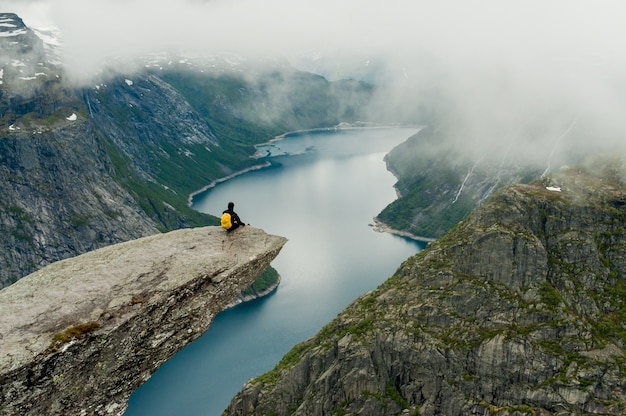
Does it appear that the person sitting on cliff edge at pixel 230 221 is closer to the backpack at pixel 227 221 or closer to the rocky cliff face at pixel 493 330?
the backpack at pixel 227 221

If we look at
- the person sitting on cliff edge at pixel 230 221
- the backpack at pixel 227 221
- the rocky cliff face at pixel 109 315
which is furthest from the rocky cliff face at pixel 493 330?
the rocky cliff face at pixel 109 315

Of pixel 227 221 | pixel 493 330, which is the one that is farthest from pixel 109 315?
pixel 493 330

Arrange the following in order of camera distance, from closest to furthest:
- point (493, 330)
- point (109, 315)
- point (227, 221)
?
1. point (109, 315)
2. point (227, 221)
3. point (493, 330)

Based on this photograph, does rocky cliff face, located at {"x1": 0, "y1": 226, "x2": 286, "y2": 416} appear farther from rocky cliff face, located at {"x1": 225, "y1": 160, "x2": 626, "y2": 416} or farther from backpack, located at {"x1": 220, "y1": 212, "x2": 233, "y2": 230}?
rocky cliff face, located at {"x1": 225, "y1": 160, "x2": 626, "y2": 416}

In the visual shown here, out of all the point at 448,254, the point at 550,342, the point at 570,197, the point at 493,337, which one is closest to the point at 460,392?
the point at 493,337

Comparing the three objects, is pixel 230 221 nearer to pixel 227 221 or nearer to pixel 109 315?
pixel 227 221

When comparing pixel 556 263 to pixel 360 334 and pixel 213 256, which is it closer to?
pixel 360 334
